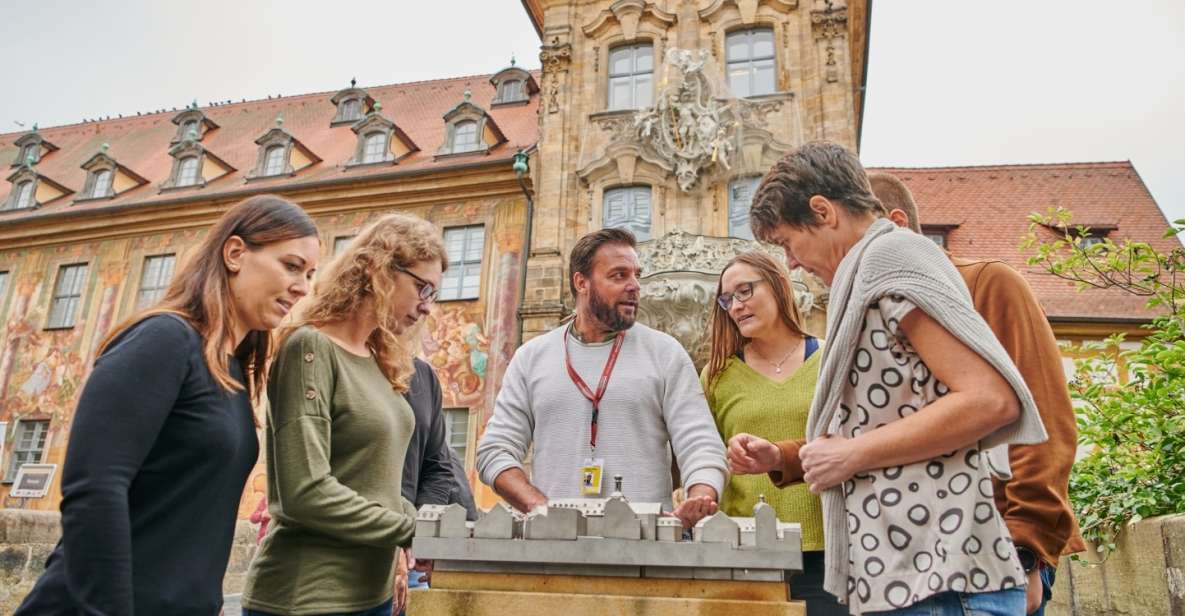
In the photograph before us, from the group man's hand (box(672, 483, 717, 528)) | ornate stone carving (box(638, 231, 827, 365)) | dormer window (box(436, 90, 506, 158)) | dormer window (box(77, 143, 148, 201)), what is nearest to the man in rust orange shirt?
man's hand (box(672, 483, 717, 528))

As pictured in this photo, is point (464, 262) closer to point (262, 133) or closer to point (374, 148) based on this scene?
point (374, 148)

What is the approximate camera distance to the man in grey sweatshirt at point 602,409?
2535 millimetres

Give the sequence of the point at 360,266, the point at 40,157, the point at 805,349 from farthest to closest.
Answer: the point at 40,157, the point at 805,349, the point at 360,266

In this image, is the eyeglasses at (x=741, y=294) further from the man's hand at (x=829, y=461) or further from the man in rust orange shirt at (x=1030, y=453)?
the man's hand at (x=829, y=461)

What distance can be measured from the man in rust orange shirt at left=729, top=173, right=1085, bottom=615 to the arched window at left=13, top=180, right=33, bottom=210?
878 inches

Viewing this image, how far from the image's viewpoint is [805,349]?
3014 mm

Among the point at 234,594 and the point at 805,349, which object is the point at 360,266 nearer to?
the point at 805,349

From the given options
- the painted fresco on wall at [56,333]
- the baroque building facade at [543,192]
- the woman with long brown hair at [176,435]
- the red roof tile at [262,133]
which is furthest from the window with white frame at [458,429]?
the woman with long brown hair at [176,435]

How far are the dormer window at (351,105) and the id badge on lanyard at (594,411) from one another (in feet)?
61.1

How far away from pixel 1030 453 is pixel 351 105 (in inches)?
808

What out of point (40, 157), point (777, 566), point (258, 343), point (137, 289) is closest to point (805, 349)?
point (777, 566)

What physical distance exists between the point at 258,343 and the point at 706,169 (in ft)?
37.8

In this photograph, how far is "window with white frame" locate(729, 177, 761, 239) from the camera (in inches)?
497

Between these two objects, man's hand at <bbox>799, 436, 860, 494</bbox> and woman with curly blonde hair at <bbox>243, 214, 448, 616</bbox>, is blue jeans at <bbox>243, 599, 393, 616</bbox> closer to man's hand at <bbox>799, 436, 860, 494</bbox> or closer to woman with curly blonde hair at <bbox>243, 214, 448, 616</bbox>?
woman with curly blonde hair at <bbox>243, 214, 448, 616</bbox>
